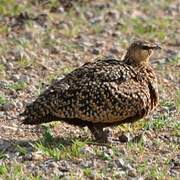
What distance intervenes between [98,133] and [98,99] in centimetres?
39

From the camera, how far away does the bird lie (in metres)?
7.82

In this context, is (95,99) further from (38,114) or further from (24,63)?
(24,63)

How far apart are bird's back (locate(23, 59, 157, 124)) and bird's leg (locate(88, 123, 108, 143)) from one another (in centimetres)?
14

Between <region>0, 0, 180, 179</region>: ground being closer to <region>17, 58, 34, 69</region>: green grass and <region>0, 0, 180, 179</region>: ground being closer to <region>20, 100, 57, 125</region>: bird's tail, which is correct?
<region>17, 58, 34, 69</region>: green grass

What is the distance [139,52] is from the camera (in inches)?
333

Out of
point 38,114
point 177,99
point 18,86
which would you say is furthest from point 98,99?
point 18,86

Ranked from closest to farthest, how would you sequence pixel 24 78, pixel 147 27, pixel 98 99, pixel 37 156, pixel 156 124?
pixel 37 156, pixel 98 99, pixel 156 124, pixel 24 78, pixel 147 27

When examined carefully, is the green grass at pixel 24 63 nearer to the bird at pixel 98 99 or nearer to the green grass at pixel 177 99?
the green grass at pixel 177 99

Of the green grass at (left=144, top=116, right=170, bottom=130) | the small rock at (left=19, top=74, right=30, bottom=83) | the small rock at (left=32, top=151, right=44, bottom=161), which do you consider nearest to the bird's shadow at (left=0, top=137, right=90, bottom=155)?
the small rock at (left=32, top=151, right=44, bottom=161)

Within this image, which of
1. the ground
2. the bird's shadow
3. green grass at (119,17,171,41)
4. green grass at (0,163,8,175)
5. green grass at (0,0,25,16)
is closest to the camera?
green grass at (0,163,8,175)

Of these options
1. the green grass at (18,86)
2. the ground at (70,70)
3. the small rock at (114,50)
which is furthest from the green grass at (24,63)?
the small rock at (114,50)

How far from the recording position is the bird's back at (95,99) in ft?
25.6

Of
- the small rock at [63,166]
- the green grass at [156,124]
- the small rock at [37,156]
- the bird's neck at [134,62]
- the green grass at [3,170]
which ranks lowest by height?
the green grass at [3,170]

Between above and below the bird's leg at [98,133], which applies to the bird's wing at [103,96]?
above
